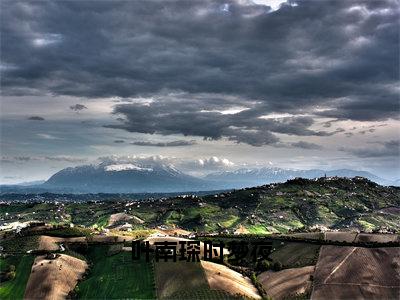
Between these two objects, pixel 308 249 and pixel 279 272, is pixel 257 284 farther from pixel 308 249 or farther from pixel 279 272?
pixel 308 249

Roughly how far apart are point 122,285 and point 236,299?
141ft

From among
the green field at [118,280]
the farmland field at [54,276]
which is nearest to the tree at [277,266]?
the green field at [118,280]

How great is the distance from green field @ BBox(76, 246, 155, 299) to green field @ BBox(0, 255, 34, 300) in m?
20.2

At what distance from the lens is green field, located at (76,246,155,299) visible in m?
153

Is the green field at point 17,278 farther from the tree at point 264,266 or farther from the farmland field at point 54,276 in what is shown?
the tree at point 264,266

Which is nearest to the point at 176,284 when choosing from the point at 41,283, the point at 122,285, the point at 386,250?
the point at 122,285

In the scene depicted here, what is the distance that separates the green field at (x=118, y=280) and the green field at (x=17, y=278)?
66.1 feet

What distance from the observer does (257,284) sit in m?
157

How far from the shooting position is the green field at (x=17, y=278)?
524 feet

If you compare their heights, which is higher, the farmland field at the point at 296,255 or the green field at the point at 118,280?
the farmland field at the point at 296,255

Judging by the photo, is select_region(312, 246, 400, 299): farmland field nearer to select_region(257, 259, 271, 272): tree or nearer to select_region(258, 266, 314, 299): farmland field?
select_region(258, 266, 314, 299): farmland field

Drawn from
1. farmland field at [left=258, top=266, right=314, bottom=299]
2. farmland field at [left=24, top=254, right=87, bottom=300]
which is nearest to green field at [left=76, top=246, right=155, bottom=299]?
farmland field at [left=24, top=254, right=87, bottom=300]

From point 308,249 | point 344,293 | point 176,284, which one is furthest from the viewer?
point 308,249

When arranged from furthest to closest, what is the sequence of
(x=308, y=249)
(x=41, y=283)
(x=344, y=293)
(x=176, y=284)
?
(x=308, y=249) → (x=41, y=283) → (x=176, y=284) → (x=344, y=293)
